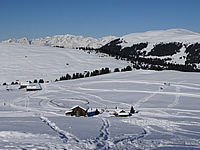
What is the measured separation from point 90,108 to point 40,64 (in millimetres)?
90748

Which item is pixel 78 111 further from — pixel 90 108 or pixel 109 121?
pixel 109 121

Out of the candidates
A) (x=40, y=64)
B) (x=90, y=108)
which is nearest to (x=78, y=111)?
(x=90, y=108)

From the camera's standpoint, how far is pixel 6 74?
337 feet

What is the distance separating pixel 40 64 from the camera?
126125 mm

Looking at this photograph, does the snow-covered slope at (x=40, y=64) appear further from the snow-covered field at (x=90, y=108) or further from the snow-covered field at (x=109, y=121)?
the snow-covered field at (x=109, y=121)

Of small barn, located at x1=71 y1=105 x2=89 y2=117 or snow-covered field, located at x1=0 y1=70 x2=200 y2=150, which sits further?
small barn, located at x1=71 y1=105 x2=89 y2=117

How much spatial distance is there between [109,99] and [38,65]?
265 ft

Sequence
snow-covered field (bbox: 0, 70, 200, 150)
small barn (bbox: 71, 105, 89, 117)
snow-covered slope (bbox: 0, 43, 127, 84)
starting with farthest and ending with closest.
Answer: snow-covered slope (bbox: 0, 43, 127, 84) → small barn (bbox: 71, 105, 89, 117) → snow-covered field (bbox: 0, 70, 200, 150)

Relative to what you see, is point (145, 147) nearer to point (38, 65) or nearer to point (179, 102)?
point (179, 102)

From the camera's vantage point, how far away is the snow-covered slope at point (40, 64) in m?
102

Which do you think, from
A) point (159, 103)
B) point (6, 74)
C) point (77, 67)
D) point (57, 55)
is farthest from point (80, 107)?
point (57, 55)

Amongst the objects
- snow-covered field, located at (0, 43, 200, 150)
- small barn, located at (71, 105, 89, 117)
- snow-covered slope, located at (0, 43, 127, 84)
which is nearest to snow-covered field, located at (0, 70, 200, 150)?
snow-covered field, located at (0, 43, 200, 150)

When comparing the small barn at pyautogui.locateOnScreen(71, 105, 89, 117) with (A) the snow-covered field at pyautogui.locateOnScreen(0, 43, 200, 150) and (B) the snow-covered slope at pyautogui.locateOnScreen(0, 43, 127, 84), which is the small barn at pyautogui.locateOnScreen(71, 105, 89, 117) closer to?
(A) the snow-covered field at pyautogui.locateOnScreen(0, 43, 200, 150)

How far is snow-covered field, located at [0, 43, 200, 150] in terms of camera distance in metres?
13.5
